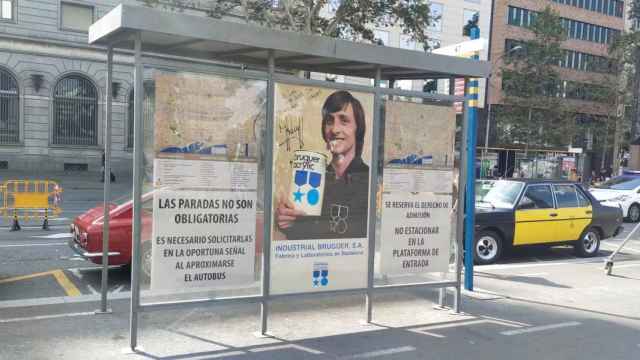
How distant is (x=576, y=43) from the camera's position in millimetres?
59594

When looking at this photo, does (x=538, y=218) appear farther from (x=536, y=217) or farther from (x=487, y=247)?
(x=487, y=247)

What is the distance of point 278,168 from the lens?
6043mm

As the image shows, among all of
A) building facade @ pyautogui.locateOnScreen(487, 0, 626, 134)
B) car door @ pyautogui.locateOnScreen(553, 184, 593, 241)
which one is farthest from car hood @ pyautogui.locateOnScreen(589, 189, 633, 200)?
building facade @ pyautogui.locateOnScreen(487, 0, 626, 134)

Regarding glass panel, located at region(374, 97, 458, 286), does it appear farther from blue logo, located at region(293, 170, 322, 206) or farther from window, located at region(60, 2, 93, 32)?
window, located at region(60, 2, 93, 32)

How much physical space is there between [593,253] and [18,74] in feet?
97.4

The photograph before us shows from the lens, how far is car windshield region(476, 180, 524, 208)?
11.4 metres

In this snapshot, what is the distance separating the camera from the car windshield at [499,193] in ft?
37.4

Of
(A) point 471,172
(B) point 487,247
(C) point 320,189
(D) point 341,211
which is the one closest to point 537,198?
(B) point 487,247

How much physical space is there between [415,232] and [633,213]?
1570cm

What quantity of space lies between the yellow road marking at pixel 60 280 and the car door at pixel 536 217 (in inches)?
298

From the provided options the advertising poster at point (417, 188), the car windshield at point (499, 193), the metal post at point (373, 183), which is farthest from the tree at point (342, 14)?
the metal post at point (373, 183)

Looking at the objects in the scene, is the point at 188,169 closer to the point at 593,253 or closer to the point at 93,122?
the point at 593,253

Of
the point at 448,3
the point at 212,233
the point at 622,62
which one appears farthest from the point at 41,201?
the point at 448,3

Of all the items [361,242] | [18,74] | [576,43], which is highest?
[576,43]
